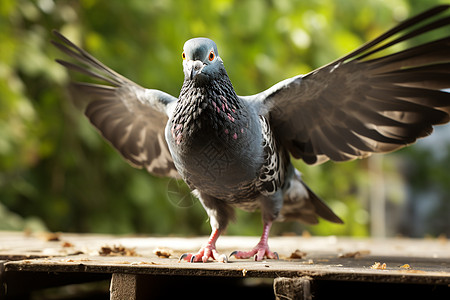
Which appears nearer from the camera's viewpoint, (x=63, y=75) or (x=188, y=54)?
(x=188, y=54)

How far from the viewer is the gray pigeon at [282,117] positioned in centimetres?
231

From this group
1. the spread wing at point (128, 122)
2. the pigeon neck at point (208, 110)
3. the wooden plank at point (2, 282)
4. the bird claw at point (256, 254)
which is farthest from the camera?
the spread wing at point (128, 122)

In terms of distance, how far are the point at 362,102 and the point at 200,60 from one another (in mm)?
890

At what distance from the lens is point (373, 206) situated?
26.9 ft

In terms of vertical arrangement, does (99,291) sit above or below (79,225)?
below

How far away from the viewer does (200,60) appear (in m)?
2.29

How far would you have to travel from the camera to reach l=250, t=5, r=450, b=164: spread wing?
2.34 metres

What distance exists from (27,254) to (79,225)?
151 inches

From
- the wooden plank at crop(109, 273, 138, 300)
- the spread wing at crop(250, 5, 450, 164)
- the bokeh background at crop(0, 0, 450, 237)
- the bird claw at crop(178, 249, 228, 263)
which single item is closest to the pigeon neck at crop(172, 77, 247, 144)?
the spread wing at crop(250, 5, 450, 164)

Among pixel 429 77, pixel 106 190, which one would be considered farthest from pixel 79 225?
pixel 429 77

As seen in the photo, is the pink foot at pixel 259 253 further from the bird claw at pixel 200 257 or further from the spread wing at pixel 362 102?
the spread wing at pixel 362 102

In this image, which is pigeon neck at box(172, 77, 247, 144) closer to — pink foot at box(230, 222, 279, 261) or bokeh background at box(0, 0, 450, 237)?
pink foot at box(230, 222, 279, 261)

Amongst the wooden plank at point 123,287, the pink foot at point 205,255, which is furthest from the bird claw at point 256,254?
the wooden plank at point 123,287

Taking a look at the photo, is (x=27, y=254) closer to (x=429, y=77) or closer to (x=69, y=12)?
(x=429, y=77)
